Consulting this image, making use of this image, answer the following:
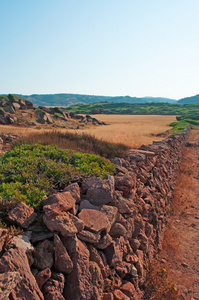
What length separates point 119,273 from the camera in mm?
3623

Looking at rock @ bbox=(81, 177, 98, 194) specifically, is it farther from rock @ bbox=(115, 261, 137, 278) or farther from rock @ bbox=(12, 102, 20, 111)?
rock @ bbox=(12, 102, 20, 111)

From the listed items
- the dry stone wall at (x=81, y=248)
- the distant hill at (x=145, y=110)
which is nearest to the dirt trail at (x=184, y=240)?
the dry stone wall at (x=81, y=248)

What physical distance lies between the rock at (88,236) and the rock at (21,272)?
89 cm

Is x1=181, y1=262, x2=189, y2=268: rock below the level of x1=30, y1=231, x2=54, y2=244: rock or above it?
below

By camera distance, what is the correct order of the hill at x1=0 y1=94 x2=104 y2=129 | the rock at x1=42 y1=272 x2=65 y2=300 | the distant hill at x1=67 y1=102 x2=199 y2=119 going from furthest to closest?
1. the distant hill at x1=67 y1=102 x2=199 y2=119
2. the hill at x1=0 y1=94 x2=104 y2=129
3. the rock at x1=42 y1=272 x2=65 y2=300

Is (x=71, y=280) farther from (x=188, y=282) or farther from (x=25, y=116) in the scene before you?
(x=25, y=116)

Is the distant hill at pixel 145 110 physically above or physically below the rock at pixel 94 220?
above

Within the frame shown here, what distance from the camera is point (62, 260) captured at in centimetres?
266

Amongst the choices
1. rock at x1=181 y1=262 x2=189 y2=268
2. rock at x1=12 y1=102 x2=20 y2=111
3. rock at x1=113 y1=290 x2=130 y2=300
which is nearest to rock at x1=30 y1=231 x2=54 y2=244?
rock at x1=113 y1=290 x2=130 y2=300

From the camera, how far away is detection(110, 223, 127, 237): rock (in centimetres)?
387

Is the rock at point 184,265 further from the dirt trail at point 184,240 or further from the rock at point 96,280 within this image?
the rock at point 96,280

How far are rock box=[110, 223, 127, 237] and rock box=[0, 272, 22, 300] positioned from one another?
81.5 inches

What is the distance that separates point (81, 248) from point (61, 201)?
69cm

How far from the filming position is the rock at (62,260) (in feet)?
8.70
